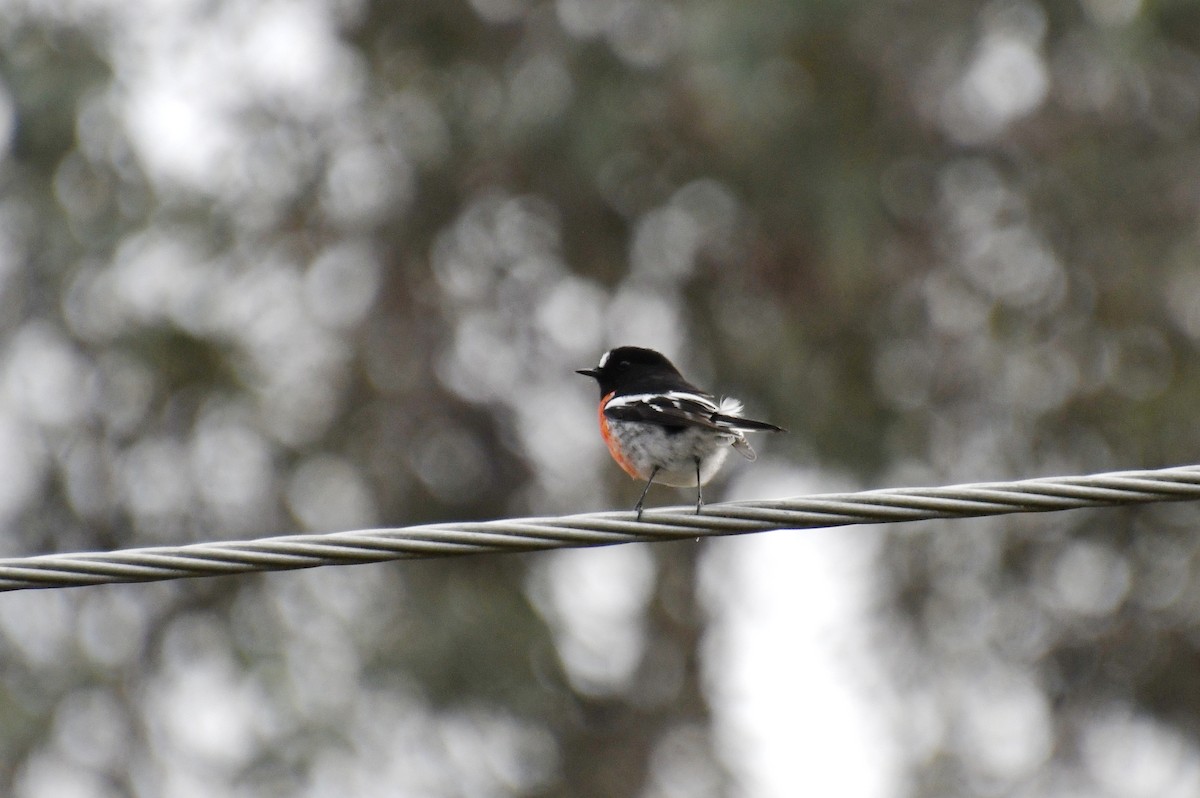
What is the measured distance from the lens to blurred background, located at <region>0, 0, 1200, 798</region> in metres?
12.6

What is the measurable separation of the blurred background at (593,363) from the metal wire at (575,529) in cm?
834

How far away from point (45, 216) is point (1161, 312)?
9406 millimetres

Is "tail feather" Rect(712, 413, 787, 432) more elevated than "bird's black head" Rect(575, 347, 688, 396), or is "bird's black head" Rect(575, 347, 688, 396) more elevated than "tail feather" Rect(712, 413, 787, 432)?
"bird's black head" Rect(575, 347, 688, 396)

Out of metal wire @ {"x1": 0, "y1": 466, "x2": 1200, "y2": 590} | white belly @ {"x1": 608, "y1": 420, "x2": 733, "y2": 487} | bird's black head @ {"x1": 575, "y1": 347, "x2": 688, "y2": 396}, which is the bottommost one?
metal wire @ {"x1": 0, "y1": 466, "x2": 1200, "y2": 590}

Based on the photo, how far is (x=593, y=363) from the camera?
14.3m

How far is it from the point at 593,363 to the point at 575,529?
33.9ft

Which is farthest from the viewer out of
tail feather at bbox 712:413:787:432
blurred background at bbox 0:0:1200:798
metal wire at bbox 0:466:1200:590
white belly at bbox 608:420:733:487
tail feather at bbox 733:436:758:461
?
blurred background at bbox 0:0:1200:798

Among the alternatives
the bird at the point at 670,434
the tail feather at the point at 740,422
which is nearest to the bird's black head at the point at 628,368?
the bird at the point at 670,434

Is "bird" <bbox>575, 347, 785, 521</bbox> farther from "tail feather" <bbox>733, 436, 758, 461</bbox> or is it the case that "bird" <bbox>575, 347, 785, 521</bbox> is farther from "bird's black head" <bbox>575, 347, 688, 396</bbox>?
"bird's black head" <bbox>575, 347, 688, 396</bbox>

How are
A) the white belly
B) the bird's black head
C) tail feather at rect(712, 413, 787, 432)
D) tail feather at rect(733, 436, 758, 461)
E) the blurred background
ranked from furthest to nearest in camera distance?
the blurred background, the bird's black head, the white belly, tail feather at rect(733, 436, 758, 461), tail feather at rect(712, 413, 787, 432)

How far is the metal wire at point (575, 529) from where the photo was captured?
3.88 m

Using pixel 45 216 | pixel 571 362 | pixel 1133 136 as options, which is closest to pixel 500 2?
pixel 571 362

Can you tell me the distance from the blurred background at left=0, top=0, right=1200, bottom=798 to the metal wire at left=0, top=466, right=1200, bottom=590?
8337 mm

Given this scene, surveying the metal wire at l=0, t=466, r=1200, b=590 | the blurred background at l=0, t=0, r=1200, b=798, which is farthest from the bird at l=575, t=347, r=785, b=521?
the blurred background at l=0, t=0, r=1200, b=798
